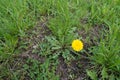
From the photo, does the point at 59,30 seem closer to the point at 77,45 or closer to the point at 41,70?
the point at 77,45

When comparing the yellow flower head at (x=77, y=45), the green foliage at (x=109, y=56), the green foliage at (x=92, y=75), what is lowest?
the green foliage at (x=92, y=75)

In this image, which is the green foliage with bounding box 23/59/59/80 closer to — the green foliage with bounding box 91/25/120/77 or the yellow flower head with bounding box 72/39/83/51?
the yellow flower head with bounding box 72/39/83/51

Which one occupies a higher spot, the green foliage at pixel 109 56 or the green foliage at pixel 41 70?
the green foliage at pixel 109 56

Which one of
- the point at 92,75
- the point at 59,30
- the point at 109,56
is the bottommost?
the point at 92,75

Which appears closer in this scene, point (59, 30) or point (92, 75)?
point (92, 75)

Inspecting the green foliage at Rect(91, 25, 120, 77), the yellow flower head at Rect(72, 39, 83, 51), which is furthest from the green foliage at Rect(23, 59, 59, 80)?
the green foliage at Rect(91, 25, 120, 77)

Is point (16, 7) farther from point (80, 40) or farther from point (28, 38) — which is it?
point (80, 40)

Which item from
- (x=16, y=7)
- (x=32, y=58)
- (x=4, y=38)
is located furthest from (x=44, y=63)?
(x=16, y=7)

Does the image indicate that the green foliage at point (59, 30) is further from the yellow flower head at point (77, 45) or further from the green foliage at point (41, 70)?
the yellow flower head at point (77, 45)

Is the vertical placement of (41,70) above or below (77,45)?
below

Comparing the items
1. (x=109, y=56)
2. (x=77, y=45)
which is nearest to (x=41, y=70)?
(x=77, y=45)

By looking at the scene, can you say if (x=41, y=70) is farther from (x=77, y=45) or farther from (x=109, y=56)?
(x=109, y=56)

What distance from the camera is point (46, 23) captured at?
105 inches

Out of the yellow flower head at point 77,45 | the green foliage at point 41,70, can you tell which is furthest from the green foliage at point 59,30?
the yellow flower head at point 77,45
